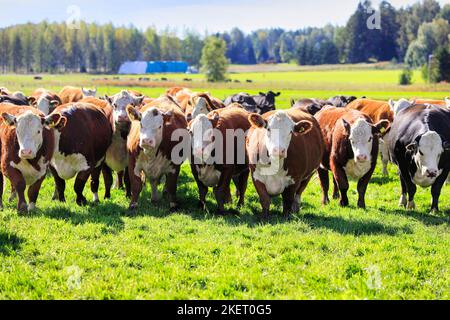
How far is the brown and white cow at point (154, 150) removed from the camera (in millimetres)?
9617

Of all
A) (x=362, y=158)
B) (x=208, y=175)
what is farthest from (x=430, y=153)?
(x=208, y=175)

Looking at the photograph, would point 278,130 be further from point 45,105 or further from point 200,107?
point 45,105

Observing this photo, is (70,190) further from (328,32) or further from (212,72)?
(328,32)

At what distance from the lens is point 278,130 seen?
8789 mm

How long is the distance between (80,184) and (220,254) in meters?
4.13

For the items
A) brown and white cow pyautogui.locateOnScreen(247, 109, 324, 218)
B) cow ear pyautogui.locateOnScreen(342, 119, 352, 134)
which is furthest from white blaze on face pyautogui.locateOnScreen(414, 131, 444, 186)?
brown and white cow pyautogui.locateOnScreen(247, 109, 324, 218)

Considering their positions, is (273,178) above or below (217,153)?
below

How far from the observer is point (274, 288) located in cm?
575

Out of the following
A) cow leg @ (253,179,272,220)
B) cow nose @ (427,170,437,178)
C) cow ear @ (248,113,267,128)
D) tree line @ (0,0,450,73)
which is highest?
tree line @ (0,0,450,73)

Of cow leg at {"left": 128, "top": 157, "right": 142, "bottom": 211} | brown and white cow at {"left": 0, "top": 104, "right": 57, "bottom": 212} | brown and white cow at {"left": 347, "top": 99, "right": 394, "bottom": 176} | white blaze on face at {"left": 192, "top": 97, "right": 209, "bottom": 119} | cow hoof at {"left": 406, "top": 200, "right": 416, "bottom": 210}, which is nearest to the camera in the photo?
brown and white cow at {"left": 0, "top": 104, "right": 57, "bottom": 212}

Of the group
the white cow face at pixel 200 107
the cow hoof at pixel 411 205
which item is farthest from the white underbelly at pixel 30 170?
the cow hoof at pixel 411 205

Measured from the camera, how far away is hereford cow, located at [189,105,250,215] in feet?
31.3

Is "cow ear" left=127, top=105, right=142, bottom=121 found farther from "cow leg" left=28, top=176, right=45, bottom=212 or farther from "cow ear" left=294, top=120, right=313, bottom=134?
"cow ear" left=294, top=120, right=313, bottom=134

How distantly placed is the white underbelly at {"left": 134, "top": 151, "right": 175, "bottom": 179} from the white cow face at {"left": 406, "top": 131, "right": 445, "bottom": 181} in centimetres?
456
